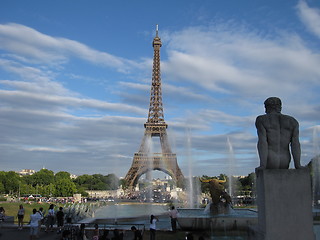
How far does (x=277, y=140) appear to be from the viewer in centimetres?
675

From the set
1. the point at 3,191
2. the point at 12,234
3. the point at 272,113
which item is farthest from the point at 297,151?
the point at 3,191

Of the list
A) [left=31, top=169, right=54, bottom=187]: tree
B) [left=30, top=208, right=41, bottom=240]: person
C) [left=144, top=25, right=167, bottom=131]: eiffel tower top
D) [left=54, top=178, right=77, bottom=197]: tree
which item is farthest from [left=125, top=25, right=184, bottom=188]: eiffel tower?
[left=30, top=208, right=41, bottom=240]: person

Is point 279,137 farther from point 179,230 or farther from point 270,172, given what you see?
point 179,230

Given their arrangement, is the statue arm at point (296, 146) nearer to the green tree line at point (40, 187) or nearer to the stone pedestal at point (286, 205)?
the stone pedestal at point (286, 205)

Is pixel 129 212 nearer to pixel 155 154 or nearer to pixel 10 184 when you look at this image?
pixel 155 154

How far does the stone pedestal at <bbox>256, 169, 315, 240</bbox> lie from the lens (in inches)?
251

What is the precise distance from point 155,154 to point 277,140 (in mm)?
71601

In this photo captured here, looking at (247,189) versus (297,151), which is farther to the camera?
(247,189)

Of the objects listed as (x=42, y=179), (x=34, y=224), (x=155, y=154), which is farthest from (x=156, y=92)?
(x=34, y=224)

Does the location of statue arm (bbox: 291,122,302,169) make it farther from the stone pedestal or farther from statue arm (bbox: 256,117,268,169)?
statue arm (bbox: 256,117,268,169)

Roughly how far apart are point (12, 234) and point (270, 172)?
12.0 meters

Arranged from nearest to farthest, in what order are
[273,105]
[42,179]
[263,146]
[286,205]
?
1. [286,205]
2. [263,146]
3. [273,105]
4. [42,179]

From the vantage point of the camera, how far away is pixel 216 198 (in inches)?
604

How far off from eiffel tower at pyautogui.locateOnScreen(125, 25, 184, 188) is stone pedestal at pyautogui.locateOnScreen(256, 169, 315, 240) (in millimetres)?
66731
